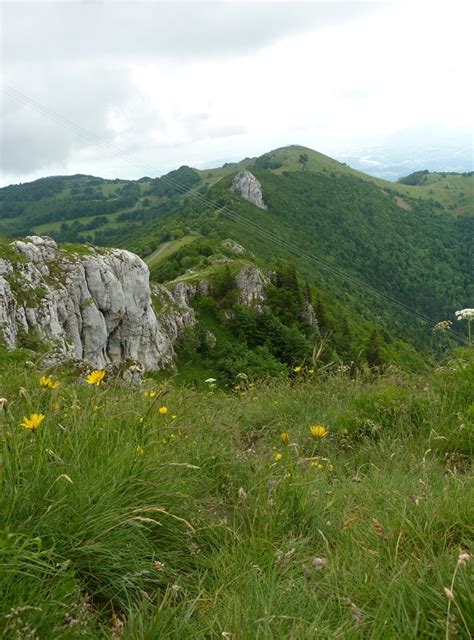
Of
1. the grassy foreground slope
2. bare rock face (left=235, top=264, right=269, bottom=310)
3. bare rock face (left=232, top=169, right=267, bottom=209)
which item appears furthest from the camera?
bare rock face (left=232, top=169, right=267, bottom=209)

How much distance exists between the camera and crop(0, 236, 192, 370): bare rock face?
82.6 feet

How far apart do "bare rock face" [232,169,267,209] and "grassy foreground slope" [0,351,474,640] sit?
16566 cm

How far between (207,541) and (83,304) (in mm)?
34997

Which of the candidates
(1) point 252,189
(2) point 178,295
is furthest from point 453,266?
(2) point 178,295

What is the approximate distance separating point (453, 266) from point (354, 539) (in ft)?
595

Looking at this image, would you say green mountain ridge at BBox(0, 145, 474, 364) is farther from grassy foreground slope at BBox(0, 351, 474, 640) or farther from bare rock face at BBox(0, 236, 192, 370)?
grassy foreground slope at BBox(0, 351, 474, 640)

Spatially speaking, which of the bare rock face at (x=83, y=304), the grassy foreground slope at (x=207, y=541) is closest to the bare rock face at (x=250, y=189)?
the bare rock face at (x=83, y=304)

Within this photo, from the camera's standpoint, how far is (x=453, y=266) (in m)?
166

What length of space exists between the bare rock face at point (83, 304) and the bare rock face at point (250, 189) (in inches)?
4799

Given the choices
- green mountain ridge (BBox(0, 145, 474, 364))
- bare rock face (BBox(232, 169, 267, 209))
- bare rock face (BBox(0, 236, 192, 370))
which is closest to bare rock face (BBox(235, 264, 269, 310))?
bare rock face (BBox(0, 236, 192, 370))

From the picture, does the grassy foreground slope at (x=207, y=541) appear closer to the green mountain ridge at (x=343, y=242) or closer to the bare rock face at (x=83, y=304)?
the bare rock face at (x=83, y=304)

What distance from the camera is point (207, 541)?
97.1 inches

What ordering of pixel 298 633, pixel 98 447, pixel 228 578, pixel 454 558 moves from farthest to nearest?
pixel 98 447
pixel 228 578
pixel 454 558
pixel 298 633

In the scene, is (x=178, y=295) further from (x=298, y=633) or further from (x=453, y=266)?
(x=453, y=266)
